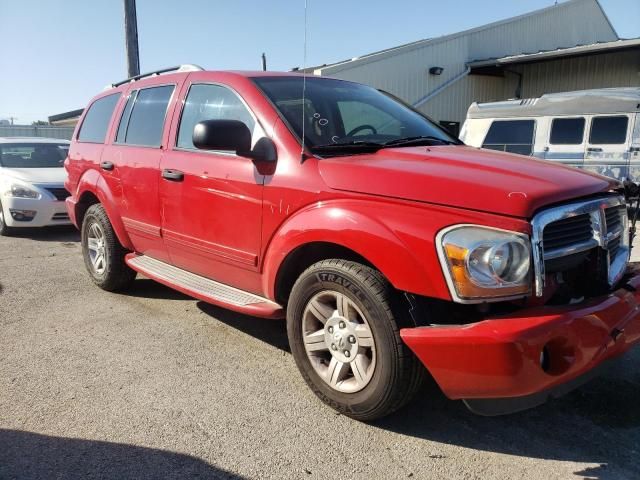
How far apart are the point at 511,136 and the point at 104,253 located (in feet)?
29.9

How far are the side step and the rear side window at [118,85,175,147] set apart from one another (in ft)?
3.11

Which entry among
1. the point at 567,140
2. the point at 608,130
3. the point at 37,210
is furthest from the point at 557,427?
the point at 567,140

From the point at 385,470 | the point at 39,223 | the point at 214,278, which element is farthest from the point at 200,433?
the point at 39,223

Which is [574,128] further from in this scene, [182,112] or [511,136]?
[182,112]

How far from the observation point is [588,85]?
18891 millimetres

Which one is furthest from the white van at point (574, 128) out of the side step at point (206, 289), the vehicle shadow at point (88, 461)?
the vehicle shadow at point (88, 461)

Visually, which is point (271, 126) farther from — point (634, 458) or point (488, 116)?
point (488, 116)

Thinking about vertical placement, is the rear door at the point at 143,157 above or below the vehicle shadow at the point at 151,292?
above

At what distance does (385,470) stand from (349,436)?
31 cm

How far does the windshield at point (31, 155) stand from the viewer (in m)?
8.86

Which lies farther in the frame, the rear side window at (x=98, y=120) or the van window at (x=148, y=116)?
the rear side window at (x=98, y=120)

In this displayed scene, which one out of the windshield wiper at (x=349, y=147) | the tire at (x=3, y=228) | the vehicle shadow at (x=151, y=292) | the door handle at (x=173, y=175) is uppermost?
the windshield wiper at (x=349, y=147)

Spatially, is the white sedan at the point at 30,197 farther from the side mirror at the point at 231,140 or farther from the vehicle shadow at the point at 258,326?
the side mirror at the point at 231,140

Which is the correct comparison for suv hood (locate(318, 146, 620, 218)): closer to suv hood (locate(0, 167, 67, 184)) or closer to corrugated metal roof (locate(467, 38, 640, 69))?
suv hood (locate(0, 167, 67, 184))
